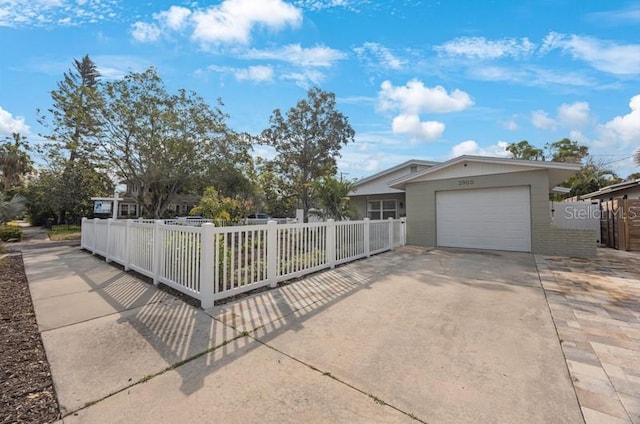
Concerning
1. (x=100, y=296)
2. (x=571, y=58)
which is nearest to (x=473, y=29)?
(x=571, y=58)

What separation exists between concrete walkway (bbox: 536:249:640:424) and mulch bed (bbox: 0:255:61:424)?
378cm

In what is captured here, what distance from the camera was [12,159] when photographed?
24141 millimetres

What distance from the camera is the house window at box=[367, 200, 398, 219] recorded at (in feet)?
52.5

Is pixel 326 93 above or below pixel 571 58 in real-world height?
above

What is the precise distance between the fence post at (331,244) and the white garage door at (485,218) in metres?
5.92

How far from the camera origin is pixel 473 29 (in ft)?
24.9

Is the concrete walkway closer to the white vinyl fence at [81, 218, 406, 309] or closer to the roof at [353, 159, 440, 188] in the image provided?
the white vinyl fence at [81, 218, 406, 309]

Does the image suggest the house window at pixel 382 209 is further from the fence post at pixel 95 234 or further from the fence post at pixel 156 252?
the fence post at pixel 156 252

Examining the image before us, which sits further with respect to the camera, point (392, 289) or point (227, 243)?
point (392, 289)

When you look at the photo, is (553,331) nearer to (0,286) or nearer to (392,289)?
(392,289)

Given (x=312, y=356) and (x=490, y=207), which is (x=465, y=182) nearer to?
(x=490, y=207)

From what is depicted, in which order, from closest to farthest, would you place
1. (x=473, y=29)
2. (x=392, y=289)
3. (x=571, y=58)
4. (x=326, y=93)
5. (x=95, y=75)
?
(x=392, y=289) → (x=473, y=29) → (x=571, y=58) → (x=326, y=93) → (x=95, y=75)

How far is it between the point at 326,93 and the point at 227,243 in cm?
1649

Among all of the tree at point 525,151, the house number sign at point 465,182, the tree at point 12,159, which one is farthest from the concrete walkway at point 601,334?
the tree at point 12,159
